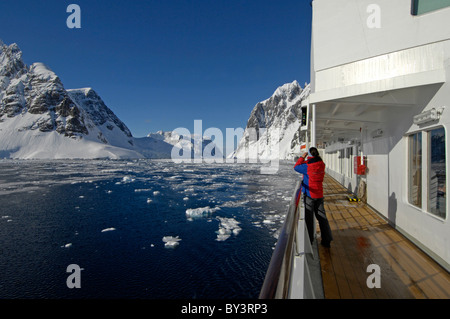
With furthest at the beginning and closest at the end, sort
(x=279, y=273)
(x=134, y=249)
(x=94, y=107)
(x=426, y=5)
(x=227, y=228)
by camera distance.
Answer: (x=94, y=107) → (x=227, y=228) → (x=134, y=249) → (x=426, y=5) → (x=279, y=273)

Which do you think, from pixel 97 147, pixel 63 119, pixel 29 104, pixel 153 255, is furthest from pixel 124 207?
pixel 29 104

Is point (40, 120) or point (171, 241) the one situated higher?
point (40, 120)

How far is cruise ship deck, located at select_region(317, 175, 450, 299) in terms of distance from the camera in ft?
9.05

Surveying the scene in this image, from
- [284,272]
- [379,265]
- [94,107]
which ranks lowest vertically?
[379,265]

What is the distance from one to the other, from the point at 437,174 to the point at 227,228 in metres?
8.16

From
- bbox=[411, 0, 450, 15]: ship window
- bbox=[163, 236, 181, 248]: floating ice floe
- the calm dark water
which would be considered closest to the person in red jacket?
bbox=[411, 0, 450, 15]: ship window

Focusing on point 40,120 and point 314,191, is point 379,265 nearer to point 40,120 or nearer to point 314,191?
point 314,191

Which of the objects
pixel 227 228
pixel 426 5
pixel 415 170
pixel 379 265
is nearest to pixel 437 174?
pixel 415 170

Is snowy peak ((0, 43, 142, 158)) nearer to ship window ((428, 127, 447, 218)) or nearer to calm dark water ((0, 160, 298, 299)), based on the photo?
calm dark water ((0, 160, 298, 299))

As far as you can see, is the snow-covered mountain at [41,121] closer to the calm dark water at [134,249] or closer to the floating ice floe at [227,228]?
the calm dark water at [134,249]

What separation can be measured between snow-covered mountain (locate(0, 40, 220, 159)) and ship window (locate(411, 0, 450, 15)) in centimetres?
11108

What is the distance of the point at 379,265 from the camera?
340cm

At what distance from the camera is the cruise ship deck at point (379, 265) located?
9.05 ft
